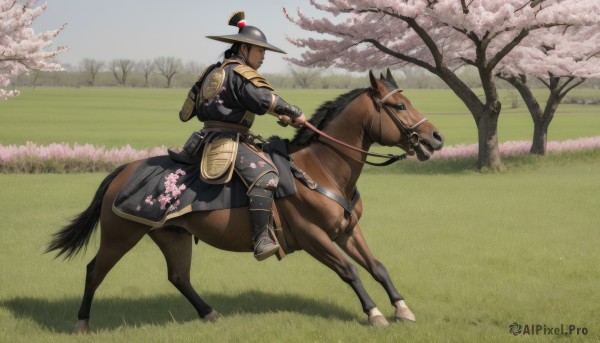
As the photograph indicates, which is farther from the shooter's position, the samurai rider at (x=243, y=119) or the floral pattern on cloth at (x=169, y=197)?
the floral pattern on cloth at (x=169, y=197)

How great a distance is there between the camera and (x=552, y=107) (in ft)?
83.2

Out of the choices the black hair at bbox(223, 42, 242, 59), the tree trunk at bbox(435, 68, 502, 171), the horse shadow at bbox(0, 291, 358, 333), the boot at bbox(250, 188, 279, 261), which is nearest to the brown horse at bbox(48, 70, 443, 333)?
the boot at bbox(250, 188, 279, 261)

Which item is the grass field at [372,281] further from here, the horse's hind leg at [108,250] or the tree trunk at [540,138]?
the tree trunk at [540,138]

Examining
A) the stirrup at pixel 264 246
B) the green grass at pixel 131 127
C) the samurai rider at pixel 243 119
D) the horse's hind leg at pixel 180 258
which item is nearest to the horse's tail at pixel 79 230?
the horse's hind leg at pixel 180 258

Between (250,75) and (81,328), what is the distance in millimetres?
2870

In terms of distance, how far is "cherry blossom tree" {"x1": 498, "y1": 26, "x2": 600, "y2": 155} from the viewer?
75.5 ft

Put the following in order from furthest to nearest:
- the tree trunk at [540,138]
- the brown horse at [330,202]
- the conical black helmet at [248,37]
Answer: the tree trunk at [540,138]
the brown horse at [330,202]
the conical black helmet at [248,37]

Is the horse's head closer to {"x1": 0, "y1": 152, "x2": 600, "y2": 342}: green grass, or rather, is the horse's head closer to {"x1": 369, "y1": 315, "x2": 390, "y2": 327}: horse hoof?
{"x1": 369, "y1": 315, "x2": 390, "y2": 327}: horse hoof

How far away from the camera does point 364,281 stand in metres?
8.21

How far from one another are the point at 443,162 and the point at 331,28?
6.22 metres

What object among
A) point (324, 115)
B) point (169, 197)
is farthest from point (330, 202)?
point (169, 197)

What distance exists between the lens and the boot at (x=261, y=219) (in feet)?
18.8

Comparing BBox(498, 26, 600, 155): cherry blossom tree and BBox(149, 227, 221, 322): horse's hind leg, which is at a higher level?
BBox(498, 26, 600, 155): cherry blossom tree

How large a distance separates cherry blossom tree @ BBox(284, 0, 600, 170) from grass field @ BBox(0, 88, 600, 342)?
4808 mm
